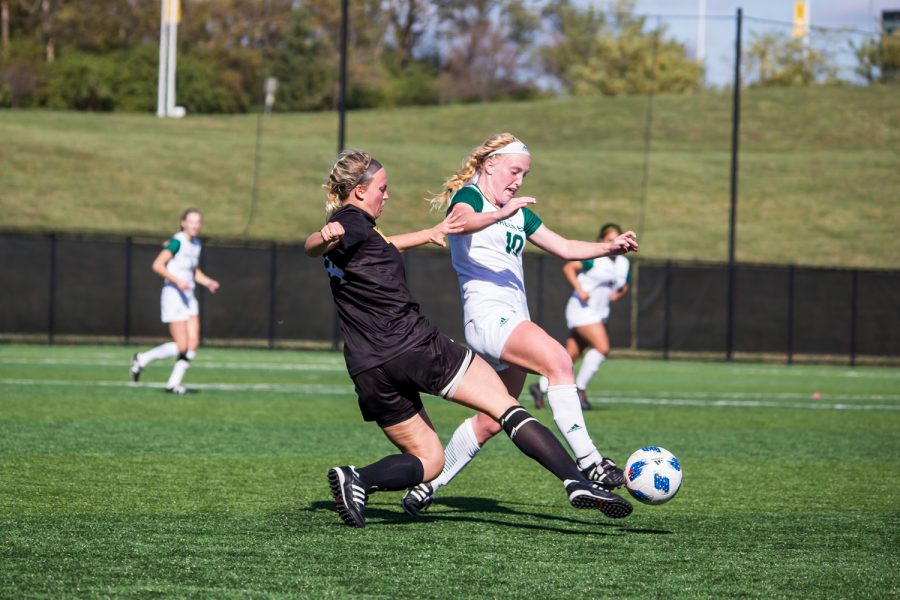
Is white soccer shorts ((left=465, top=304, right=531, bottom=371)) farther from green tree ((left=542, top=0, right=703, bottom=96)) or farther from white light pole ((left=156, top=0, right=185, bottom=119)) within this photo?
green tree ((left=542, top=0, right=703, bottom=96))

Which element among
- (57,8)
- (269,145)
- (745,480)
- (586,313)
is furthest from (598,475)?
(57,8)

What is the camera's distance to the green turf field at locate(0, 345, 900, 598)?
492cm

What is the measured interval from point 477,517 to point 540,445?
40.6 inches

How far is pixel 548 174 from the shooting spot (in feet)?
156

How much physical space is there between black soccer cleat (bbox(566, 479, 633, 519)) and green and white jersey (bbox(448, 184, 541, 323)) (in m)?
1.27

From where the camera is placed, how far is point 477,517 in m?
6.68

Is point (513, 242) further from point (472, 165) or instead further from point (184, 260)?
point (184, 260)

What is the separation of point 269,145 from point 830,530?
149 feet

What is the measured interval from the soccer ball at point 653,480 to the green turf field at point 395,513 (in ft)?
0.74

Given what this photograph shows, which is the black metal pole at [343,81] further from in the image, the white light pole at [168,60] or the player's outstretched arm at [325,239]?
the player's outstretched arm at [325,239]

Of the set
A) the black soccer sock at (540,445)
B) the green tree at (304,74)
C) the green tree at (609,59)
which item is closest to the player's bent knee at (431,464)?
the black soccer sock at (540,445)

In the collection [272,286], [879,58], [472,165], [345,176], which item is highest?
[879,58]

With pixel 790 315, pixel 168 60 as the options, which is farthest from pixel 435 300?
pixel 168 60

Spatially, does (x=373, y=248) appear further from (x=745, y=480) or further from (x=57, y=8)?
(x=57, y=8)
